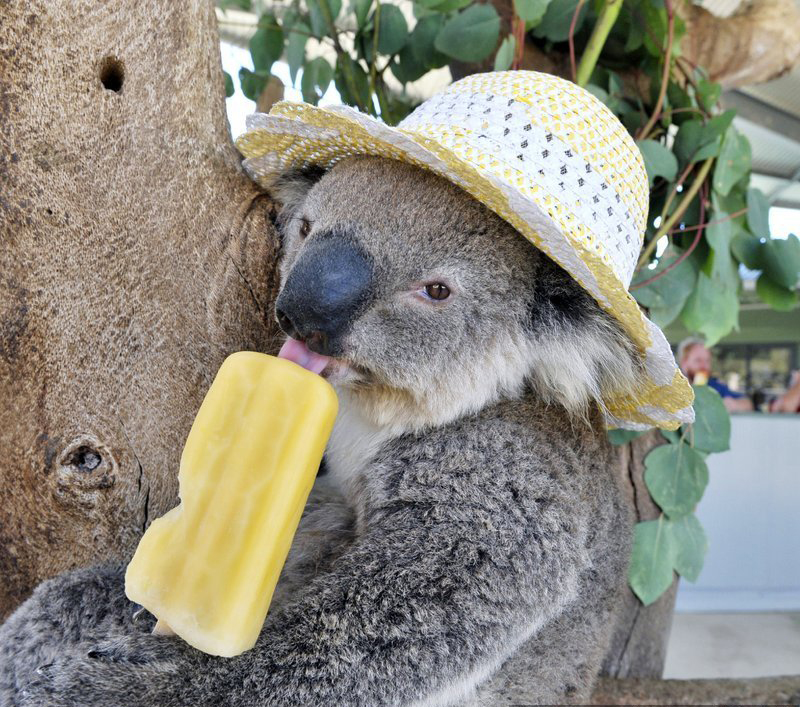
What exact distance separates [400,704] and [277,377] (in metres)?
0.51

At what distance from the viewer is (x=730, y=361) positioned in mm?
13320

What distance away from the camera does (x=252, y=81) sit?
2363 millimetres

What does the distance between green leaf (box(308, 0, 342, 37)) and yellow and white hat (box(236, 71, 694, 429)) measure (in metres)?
0.87

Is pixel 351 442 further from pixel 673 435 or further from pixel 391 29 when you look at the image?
pixel 391 29

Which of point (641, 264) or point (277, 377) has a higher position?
point (277, 377)

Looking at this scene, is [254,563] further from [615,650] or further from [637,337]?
[615,650]

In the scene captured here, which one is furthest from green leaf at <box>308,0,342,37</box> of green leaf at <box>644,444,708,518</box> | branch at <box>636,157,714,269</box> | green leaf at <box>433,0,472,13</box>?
green leaf at <box>644,444,708,518</box>

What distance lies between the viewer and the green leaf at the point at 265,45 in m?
2.27

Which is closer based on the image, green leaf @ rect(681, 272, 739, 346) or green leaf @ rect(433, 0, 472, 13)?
green leaf @ rect(433, 0, 472, 13)

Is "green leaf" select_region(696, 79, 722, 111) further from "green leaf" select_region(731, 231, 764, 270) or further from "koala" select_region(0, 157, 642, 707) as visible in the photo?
"koala" select_region(0, 157, 642, 707)

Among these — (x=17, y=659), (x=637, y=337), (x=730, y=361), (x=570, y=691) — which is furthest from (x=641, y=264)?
(x=730, y=361)

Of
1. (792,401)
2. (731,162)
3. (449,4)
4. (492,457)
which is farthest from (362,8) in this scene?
(792,401)

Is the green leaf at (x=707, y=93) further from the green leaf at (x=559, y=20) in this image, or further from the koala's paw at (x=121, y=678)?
the koala's paw at (x=121, y=678)

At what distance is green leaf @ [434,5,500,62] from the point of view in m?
1.81
